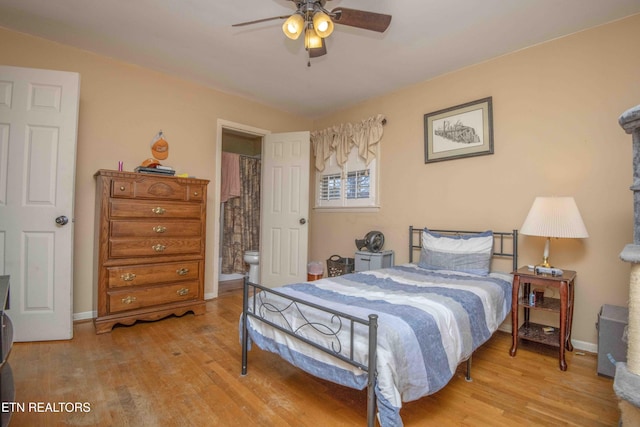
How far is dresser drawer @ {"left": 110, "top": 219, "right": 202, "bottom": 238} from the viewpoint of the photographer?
105 inches

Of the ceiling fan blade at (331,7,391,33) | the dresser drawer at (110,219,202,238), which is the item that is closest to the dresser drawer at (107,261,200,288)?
the dresser drawer at (110,219,202,238)

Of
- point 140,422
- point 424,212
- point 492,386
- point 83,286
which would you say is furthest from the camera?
point 424,212

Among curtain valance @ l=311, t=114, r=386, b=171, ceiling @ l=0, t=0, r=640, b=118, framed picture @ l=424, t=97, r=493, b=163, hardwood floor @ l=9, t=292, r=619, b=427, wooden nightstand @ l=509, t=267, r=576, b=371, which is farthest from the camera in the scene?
curtain valance @ l=311, t=114, r=386, b=171

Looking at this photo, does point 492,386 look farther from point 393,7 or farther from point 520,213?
point 393,7

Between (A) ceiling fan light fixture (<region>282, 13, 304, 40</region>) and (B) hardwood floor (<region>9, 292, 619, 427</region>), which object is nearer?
(B) hardwood floor (<region>9, 292, 619, 427</region>)

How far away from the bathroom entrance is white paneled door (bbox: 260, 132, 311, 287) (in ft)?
2.15

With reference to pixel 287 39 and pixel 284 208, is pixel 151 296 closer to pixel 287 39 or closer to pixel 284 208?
pixel 284 208

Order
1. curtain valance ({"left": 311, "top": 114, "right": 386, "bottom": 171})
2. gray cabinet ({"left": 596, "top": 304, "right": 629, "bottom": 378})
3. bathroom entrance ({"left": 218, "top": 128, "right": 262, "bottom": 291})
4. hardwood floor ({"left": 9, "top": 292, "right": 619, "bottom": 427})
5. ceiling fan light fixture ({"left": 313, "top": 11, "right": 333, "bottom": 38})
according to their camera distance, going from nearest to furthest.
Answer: hardwood floor ({"left": 9, "top": 292, "right": 619, "bottom": 427}) → ceiling fan light fixture ({"left": 313, "top": 11, "right": 333, "bottom": 38}) → gray cabinet ({"left": 596, "top": 304, "right": 629, "bottom": 378}) → curtain valance ({"left": 311, "top": 114, "right": 386, "bottom": 171}) → bathroom entrance ({"left": 218, "top": 128, "right": 262, "bottom": 291})

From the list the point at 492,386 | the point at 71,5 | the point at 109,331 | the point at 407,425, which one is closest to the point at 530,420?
the point at 492,386

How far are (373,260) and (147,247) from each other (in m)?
2.33

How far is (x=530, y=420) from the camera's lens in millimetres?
1545

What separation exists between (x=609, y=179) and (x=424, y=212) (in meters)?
1.53

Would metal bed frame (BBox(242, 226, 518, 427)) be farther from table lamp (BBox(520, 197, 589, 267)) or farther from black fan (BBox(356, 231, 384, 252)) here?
black fan (BBox(356, 231, 384, 252))

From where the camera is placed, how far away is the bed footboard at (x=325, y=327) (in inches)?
50.4
